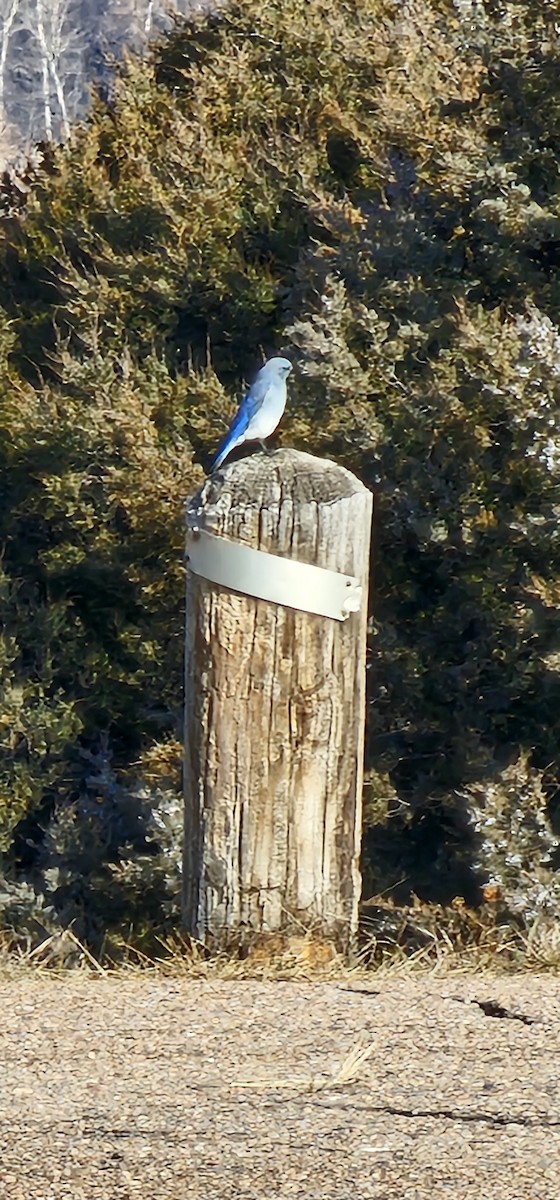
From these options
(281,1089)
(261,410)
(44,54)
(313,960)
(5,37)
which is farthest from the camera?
(5,37)

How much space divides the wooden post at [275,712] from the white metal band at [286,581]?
0.02 meters

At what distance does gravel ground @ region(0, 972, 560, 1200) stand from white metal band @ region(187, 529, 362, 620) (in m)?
0.88

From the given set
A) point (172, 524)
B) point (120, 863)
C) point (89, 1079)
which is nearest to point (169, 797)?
point (120, 863)

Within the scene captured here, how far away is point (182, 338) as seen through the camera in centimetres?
1071

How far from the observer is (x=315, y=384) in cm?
905

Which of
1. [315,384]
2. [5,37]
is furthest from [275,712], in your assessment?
[5,37]

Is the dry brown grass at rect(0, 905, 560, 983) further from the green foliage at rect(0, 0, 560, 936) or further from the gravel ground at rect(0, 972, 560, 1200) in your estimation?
the green foliage at rect(0, 0, 560, 936)

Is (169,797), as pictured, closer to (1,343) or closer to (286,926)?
(1,343)

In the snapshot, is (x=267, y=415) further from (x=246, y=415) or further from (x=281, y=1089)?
(x=281, y=1089)

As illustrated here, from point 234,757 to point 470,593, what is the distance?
4.77 meters

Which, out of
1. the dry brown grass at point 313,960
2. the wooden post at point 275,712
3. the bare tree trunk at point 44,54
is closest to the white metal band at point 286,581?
the wooden post at point 275,712

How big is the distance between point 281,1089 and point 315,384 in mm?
6176

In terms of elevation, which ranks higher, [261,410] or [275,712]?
[261,410]

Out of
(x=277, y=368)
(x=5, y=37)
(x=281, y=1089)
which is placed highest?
(x=5, y=37)
